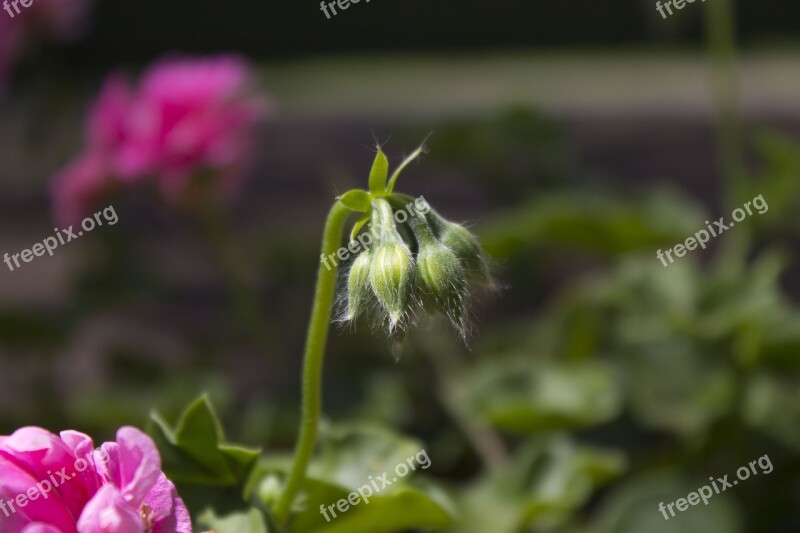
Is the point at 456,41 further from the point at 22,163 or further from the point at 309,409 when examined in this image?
the point at 309,409

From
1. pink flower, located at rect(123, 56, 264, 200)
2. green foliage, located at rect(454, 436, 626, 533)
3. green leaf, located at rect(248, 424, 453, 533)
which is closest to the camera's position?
green leaf, located at rect(248, 424, 453, 533)

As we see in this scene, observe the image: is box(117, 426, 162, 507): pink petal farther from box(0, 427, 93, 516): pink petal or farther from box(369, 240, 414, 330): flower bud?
box(369, 240, 414, 330): flower bud

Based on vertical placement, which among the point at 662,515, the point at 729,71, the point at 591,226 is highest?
the point at 729,71

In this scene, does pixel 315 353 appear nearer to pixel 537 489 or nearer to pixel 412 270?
pixel 412 270

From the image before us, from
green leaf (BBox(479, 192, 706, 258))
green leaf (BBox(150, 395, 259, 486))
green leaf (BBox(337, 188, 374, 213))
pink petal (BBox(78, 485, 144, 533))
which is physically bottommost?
green leaf (BBox(479, 192, 706, 258))

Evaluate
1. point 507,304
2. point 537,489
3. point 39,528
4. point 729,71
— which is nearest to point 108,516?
point 39,528

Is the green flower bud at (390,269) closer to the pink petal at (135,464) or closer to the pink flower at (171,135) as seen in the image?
the pink petal at (135,464)

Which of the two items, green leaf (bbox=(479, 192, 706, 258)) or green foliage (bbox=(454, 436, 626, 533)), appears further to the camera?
green leaf (bbox=(479, 192, 706, 258))

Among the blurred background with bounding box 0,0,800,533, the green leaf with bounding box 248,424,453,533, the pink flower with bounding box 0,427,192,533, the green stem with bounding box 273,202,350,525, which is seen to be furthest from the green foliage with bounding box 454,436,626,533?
the pink flower with bounding box 0,427,192,533
